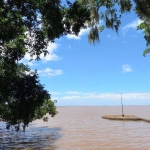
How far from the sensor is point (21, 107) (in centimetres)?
917

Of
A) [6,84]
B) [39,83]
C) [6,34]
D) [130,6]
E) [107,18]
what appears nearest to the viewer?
[6,34]

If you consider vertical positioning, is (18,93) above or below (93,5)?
below

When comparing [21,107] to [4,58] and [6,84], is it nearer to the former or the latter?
[6,84]

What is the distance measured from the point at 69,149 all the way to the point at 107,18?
10492 mm

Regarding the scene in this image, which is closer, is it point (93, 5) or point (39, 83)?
point (39, 83)

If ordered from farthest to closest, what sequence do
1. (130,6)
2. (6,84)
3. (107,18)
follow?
(107,18) → (130,6) → (6,84)

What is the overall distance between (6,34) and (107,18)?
531 centimetres

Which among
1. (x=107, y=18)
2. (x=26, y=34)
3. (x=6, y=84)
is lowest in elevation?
(x=6, y=84)

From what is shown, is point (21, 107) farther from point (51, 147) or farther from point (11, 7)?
point (51, 147)

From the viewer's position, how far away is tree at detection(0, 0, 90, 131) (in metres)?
7.43

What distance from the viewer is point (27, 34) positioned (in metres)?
8.47

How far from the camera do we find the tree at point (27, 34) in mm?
7426

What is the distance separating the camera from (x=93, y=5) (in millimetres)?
10125

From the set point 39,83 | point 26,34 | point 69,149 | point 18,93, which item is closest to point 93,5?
point 26,34
